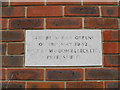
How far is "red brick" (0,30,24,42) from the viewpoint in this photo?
1419mm

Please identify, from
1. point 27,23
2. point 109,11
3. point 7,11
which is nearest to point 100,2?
point 109,11

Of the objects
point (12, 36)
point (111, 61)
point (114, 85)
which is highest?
point (12, 36)

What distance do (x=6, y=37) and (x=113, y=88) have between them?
2.18 ft

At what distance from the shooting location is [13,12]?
56.9 inches

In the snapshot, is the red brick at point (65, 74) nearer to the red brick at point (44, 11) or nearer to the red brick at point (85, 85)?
the red brick at point (85, 85)

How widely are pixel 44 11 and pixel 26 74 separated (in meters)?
0.37

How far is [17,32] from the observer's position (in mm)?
1426

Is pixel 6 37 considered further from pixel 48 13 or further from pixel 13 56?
pixel 48 13

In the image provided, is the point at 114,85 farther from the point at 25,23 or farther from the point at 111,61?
the point at 25,23

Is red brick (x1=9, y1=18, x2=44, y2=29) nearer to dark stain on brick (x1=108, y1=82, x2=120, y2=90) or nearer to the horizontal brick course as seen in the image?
the horizontal brick course

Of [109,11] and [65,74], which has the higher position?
[109,11]

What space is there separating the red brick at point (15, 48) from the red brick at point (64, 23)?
0.20m

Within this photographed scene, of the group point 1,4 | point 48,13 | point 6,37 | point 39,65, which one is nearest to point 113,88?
point 39,65

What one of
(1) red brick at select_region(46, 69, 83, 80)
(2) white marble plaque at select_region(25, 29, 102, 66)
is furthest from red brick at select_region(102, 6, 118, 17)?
(1) red brick at select_region(46, 69, 83, 80)
